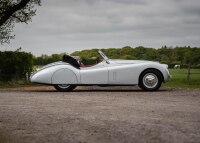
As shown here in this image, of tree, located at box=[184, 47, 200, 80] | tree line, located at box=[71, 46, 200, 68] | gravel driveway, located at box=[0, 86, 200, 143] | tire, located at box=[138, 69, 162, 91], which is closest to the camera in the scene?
gravel driveway, located at box=[0, 86, 200, 143]

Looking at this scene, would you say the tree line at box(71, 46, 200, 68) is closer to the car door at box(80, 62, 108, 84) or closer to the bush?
the bush

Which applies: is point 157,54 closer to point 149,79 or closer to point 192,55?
point 192,55

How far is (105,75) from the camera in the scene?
1516 cm

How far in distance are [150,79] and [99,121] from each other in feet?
24.2

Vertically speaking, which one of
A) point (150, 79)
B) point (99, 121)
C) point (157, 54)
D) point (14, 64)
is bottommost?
point (99, 121)

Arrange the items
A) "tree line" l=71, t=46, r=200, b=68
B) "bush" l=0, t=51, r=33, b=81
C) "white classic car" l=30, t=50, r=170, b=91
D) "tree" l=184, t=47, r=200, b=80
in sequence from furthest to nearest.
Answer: "tree" l=184, t=47, r=200, b=80 < "tree line" l=71, t=46, r=200, b=68 < "bush" l=0, t=51, r=33, b=81 < "white classic car" l=30, t=50, r=170, b=91

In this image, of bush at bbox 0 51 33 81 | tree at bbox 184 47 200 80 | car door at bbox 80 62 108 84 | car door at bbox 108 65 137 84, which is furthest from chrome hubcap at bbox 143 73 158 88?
tree at bbox 184 47 200 80

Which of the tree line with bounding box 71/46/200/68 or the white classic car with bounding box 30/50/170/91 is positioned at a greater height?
the tree line with bounding box 71/46/200/68

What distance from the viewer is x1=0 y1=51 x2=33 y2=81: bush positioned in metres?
20.8

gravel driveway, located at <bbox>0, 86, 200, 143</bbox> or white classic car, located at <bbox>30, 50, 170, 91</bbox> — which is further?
white classic car, located at <bbox>30, 50, 170, 91</bbox>

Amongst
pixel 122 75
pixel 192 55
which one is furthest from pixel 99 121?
pixel 192 55

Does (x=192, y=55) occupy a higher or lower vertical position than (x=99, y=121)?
higher

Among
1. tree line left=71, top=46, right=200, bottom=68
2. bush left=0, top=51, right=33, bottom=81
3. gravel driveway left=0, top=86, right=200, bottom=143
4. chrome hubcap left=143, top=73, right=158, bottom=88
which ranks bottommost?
gravel driveway left=0, top=86, right=200, bottom=143

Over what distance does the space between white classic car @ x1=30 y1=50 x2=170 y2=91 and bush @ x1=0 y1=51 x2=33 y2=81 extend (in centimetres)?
593
